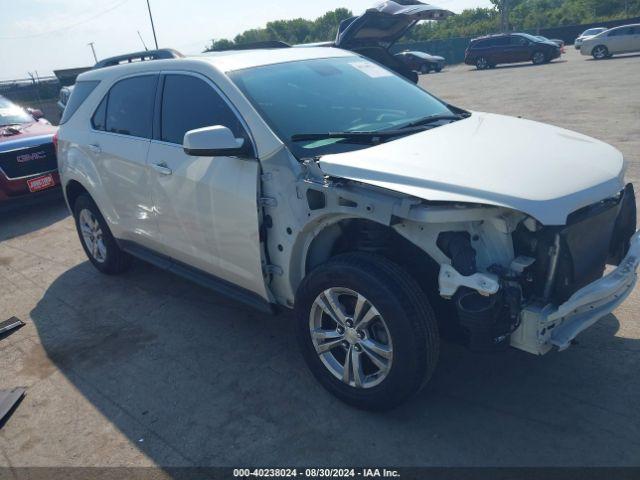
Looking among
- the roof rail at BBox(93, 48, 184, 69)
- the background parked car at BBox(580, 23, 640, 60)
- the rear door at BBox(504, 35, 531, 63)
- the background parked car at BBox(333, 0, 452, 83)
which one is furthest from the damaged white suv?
the rear door at BBox(504, 35, 531, 63)

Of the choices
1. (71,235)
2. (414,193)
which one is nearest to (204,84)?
(414,193)

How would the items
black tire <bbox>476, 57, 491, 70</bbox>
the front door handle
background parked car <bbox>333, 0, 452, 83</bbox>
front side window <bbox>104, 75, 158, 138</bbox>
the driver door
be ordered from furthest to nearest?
black tire <bbox>476, 57, 491, 70</bbox>, background parked car <bbox>333, 0, 452, 83</bbox>, front side window <bbox>104, 75, 158, 138</bbox>, the front door handle, the driver door

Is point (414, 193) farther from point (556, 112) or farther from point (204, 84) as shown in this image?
point (556, 112)

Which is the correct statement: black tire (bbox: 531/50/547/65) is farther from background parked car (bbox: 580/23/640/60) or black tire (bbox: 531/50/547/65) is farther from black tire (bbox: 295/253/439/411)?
black tire (bbox: 295/253/439/411)

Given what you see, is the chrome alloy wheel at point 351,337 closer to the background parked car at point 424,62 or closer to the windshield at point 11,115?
the windshield at point 11,115

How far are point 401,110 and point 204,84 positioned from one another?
1369 mm

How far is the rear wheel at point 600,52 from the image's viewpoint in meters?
27.0

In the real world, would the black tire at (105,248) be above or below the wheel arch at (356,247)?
below

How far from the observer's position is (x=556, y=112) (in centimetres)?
1181

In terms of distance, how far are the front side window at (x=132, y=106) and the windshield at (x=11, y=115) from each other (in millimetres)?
5170

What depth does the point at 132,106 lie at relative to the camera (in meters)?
4.41

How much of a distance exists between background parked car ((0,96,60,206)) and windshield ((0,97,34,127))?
0.26m

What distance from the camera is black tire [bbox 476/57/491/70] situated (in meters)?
30.6

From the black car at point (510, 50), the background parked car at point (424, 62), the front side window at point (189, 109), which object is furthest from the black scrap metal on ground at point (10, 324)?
the background parked car at point (424, 62)
